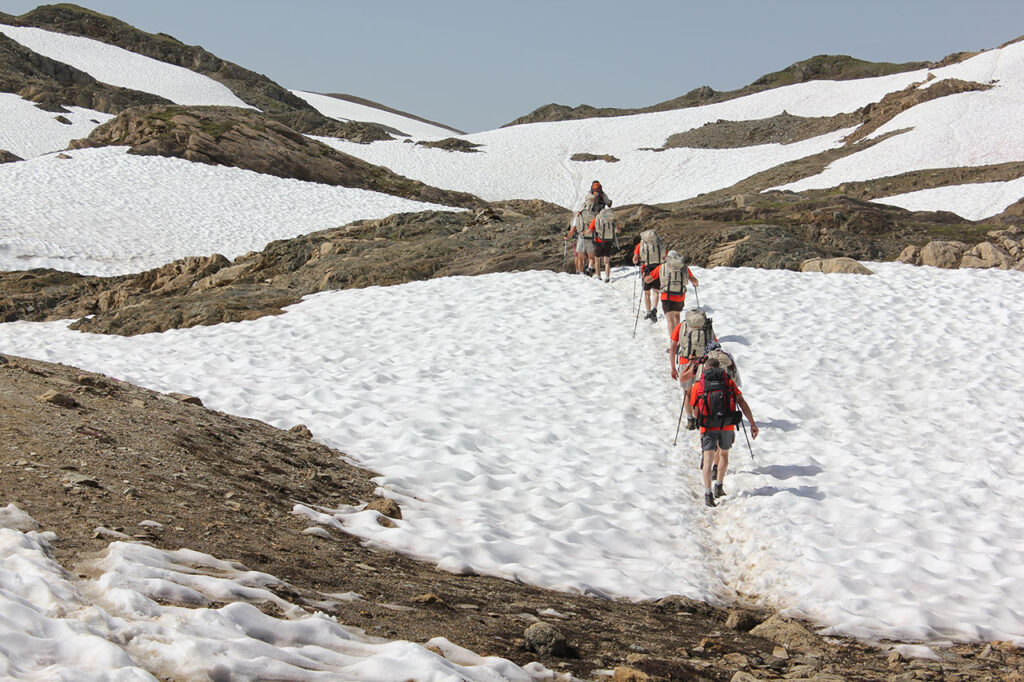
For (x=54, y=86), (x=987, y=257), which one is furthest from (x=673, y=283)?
(x=54, y=86)

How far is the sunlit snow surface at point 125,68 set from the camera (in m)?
79.1

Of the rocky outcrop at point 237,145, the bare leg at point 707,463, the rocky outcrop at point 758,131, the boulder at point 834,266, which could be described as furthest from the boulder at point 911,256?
the rocky outcrop at point 758,131

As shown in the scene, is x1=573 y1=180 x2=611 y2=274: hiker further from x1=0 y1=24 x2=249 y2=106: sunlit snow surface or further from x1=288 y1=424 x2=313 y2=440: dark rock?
x1=0 y1=24 x2=249 y2=106: sunlit snow surface

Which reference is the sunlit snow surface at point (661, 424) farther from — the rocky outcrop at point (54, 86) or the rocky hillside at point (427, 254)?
the rocky outcrop at point (54, 86)

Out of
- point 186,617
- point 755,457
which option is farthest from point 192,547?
point 755,457

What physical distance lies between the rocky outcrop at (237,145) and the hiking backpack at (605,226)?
972 inches

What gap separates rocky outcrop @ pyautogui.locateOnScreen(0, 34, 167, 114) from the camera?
6400cm

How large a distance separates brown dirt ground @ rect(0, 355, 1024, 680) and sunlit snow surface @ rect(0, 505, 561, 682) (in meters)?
0.26

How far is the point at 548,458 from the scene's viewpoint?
478 inches

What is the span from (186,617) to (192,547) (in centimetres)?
142

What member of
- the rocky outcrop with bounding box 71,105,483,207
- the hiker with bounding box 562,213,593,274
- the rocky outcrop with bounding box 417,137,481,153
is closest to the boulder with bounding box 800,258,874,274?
the hiker with bounding box 562,213,593,274

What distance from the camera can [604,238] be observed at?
70.7 feet

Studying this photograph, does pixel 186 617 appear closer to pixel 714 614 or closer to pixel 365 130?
pixel 714 614

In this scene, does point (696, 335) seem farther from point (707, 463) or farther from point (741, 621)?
point (741, 621)
